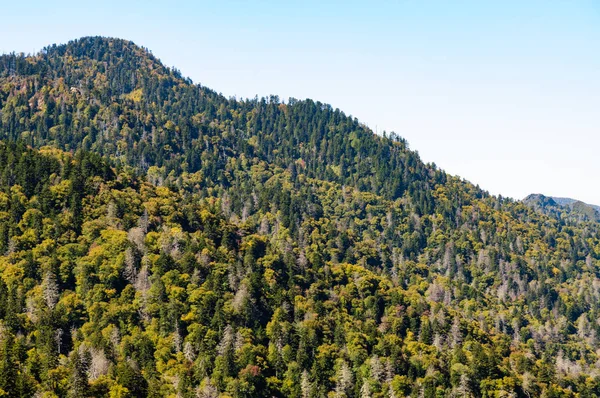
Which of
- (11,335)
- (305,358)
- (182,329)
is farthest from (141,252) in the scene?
(305,358)

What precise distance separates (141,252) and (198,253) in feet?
53.3

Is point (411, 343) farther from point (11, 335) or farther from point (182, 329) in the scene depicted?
point (11, 335)

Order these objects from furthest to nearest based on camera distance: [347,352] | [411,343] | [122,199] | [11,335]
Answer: [122,199] < [411,343] < [347,352] < [11,335]

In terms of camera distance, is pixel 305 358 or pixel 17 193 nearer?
pixel 305 358

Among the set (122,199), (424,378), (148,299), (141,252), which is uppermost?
(122,199)

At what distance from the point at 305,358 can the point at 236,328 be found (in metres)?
17.3

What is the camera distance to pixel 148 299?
436ft

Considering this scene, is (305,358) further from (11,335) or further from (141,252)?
(11,335)

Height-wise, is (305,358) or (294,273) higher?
(294,273)

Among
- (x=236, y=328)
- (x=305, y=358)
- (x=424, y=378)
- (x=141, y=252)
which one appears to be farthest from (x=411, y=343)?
(x=141, y=252)

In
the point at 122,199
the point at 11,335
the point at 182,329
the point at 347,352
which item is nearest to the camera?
the point at 11,335

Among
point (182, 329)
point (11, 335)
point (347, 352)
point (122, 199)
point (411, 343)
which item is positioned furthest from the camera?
point (122, 199)

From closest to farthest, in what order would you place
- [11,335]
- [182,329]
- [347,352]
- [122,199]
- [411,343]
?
1. [11,335]
2. [182,329]
3. [347,352]
4. [411,343]
5. [122,199]

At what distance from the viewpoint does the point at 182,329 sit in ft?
428
